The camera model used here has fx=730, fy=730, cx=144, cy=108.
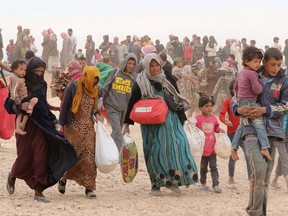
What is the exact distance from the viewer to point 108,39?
3180 cm

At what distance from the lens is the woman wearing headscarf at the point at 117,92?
1101 centimetres

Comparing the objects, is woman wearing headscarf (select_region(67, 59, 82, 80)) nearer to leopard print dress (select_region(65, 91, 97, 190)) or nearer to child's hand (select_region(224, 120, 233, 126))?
leopard print dress (select_region(65, 91, 97, 190))

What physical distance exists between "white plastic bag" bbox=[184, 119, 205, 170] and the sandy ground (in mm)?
503

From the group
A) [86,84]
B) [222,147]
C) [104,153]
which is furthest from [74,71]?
[222,147]

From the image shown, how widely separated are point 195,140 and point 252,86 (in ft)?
9.02

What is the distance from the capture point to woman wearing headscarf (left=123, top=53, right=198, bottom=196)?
8883 mm

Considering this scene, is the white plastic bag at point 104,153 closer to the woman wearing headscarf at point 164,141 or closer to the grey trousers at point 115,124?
the woman wearing headscarf at point 164,141

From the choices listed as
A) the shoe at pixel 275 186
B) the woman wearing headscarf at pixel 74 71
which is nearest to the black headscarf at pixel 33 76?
the woman wearing headscarf at pixel 74 71

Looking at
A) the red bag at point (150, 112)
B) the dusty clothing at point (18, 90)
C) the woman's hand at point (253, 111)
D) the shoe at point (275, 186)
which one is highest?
the dusty clothing at point (18, 90)

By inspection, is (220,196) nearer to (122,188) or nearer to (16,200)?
(122,188)

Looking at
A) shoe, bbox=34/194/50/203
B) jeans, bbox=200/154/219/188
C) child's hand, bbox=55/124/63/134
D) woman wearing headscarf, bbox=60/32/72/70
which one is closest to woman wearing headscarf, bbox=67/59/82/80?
child's hand, bbox=55/124/63/134

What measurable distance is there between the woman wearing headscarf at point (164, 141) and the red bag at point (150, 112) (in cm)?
15

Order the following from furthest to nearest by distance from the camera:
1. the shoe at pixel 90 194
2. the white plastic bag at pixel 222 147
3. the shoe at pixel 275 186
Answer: the shoe at pixel 275 186 → the white plastic bag at pixel 222 147 → the shoe at pixel 90 194

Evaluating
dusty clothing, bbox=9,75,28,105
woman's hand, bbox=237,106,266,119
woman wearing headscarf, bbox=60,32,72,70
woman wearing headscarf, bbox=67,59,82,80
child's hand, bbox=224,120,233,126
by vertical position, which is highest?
woman wearing headscarf, bbox=60,32,72,70
